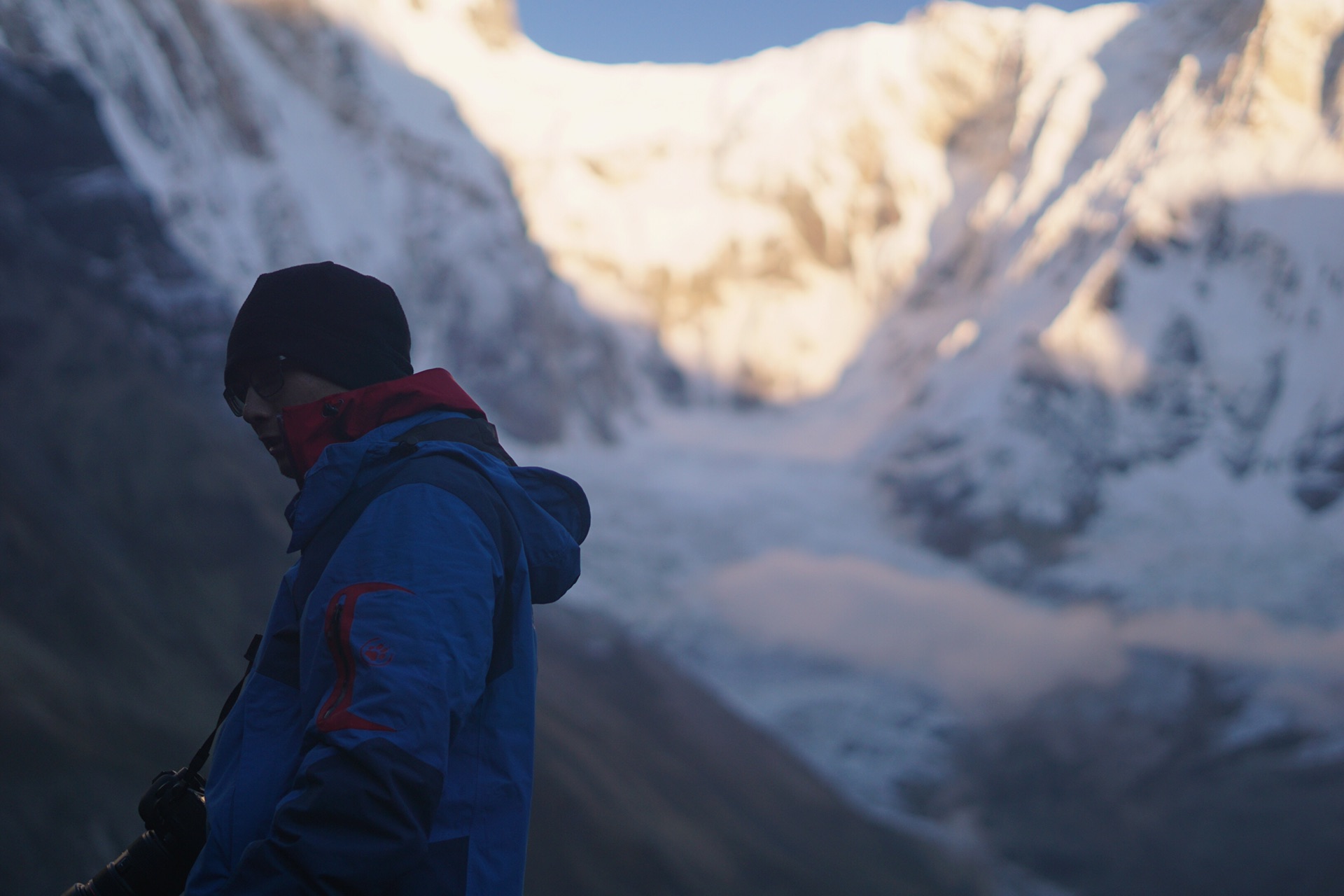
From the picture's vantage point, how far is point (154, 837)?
71.7 inches

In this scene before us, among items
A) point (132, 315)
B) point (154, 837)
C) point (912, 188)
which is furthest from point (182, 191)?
point (912, 188)

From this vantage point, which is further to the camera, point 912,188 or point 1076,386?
point 912,188

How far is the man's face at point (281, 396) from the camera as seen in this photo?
77.8 inches

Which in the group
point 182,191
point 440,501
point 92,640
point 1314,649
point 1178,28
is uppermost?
point 1178,28

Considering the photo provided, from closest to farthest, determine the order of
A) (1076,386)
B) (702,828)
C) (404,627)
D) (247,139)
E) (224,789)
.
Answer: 1. (404,627)
2. (224,789)
3. (702,828)
4. (247,139)
5. (1076,386)

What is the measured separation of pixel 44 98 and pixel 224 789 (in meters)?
35.4

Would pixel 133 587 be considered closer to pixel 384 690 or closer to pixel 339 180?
pixel 384 690

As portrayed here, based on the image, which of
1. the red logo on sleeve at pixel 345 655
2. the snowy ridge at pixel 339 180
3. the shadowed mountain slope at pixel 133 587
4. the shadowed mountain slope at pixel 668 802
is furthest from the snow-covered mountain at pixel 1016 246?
the red logo on sleeve at pixel 345 655

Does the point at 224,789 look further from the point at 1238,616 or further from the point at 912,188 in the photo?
the point at 912,188

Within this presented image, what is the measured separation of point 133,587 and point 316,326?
2186cm

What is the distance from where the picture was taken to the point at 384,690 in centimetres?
154

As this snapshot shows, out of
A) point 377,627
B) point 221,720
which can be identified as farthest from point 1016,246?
point 377,627

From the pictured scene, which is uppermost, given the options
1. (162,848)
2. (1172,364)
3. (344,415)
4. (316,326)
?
(1172,364)

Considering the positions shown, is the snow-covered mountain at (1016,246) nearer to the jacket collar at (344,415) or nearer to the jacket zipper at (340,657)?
the jacket collar at (344,415)
